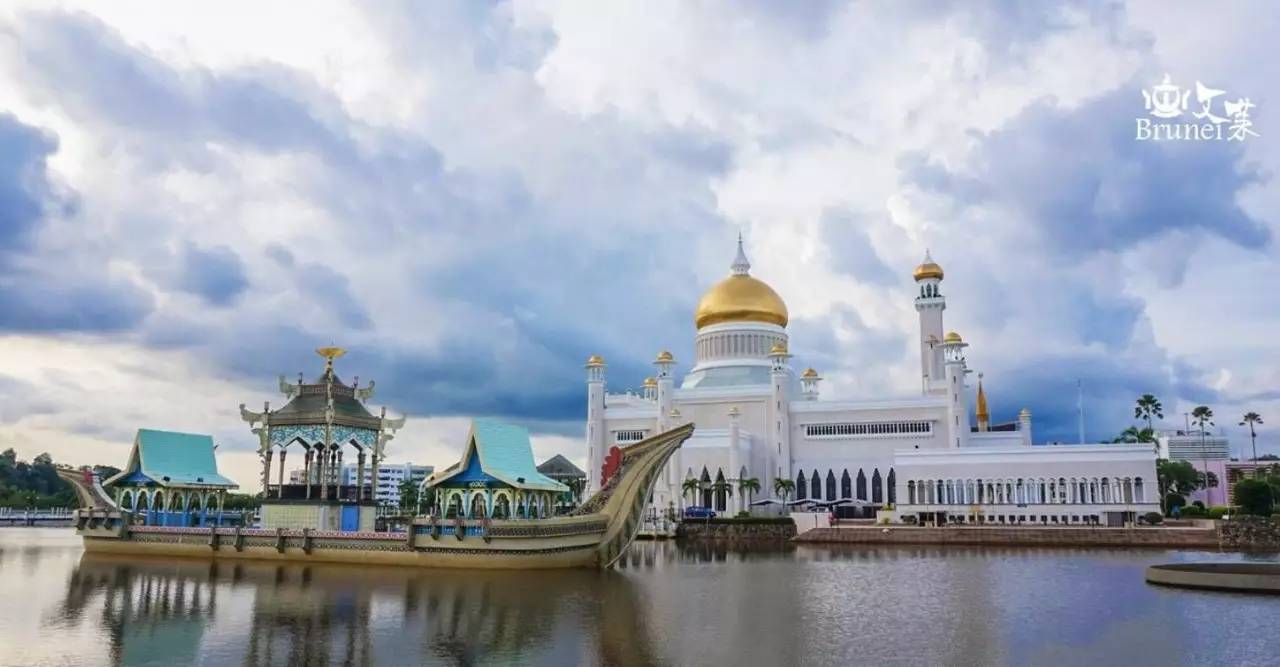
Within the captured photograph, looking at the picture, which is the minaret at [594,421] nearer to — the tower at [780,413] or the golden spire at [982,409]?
the tower at [780,413]

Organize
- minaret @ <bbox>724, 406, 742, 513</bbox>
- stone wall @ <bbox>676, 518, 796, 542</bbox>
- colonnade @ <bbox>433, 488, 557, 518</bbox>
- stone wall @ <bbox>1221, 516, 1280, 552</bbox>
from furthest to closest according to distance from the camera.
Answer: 1. minaret @ <bbox>724, 406, 742, 513</bbox>
2. stone wall @ <bbox>676, 518, 796, 542</bbox>
3. stone wall @ <bbox>1221, 516, 1280, 552</bbox>
4. colonnade @ <bbox>433, 488, 557, 518</bbox>

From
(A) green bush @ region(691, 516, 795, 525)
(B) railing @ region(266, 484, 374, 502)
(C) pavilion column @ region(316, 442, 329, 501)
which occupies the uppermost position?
(C) pavilion column @ region(316, 442, 329, 501)

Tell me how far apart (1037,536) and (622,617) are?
3121 centimetres

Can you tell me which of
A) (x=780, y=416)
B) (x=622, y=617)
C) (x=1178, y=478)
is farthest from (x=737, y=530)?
(x=1178, y=478)

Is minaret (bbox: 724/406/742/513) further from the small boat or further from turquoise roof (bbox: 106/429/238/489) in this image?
turquoise roof (bbox: 106/429/238/489)

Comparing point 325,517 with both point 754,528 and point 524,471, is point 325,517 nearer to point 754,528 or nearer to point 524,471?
point 524,471

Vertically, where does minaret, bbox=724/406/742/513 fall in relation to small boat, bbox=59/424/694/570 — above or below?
above

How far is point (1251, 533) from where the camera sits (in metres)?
40.3

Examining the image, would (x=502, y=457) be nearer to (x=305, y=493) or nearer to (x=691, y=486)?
(x=305, y=493)

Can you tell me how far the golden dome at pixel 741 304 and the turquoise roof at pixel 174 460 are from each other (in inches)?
1425

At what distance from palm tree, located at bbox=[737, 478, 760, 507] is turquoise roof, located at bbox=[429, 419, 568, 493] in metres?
25.6

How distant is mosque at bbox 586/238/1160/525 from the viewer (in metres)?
47.8

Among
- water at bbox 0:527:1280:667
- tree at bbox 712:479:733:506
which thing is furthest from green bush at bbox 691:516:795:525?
water at bbox 0:527:1280:667

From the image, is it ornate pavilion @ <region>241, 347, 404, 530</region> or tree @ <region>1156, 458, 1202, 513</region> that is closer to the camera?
ornate pavilion @ <region>241, 347, 404, 530</region>
